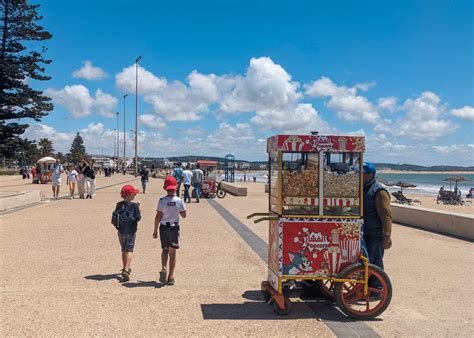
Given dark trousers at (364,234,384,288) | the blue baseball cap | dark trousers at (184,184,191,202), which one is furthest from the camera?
dark trousers at (184,184,191,202)

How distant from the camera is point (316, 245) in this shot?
5105mm

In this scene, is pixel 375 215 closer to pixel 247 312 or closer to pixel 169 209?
pixel 247 312

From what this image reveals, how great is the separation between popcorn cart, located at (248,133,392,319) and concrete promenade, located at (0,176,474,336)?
0.33 metres

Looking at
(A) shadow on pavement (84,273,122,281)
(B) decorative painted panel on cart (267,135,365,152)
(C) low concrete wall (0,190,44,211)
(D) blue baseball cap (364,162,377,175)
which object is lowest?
(A) shadow on pavement (84,273,122,281)

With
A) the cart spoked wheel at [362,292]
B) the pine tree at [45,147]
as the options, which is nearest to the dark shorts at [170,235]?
the cart spoked wheel at [362,292]

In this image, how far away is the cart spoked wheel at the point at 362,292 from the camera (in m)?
5.01

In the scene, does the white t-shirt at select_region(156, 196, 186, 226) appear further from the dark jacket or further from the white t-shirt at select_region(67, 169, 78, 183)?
the white t-shirt at select_region(67, 169, 78, 183)

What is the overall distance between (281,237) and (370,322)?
1199 mm

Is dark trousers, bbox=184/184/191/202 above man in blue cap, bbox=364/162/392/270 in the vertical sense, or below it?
below

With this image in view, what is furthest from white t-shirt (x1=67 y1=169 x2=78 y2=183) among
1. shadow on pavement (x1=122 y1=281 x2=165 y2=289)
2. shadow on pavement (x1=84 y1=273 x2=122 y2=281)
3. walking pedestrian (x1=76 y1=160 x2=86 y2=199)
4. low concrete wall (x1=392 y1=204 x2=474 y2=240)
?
shadow on pavement (x1=122 y1=281 x2=165 y2=289)

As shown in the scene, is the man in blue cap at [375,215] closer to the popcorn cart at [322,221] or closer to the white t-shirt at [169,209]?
the popcorn cart at [322,221]

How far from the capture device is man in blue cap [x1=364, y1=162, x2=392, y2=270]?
552 cm

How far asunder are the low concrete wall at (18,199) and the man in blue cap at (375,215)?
39.2 ft

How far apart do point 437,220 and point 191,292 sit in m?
7.83
